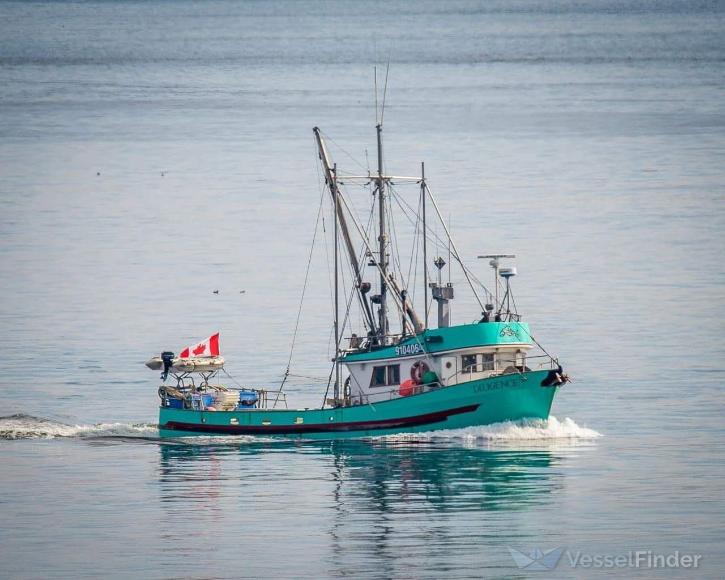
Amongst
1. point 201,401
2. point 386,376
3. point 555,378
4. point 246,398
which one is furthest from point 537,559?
point 201,401

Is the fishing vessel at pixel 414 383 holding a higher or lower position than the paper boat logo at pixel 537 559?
higher

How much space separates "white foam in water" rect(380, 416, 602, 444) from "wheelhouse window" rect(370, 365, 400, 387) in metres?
2.35

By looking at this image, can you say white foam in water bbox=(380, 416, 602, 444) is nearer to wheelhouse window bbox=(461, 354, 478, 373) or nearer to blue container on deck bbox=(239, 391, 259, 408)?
wheelhouse window bbox=(461, 354, 478, 373)

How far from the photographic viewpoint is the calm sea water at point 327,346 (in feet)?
185

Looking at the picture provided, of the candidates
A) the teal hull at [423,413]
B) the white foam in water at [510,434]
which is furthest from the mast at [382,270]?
the white foam in water at [510,434]

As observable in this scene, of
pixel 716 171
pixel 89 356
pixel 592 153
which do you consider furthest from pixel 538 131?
pixel 89 356

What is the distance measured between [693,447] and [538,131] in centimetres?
12187

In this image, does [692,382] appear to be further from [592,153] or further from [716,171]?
[592,153]

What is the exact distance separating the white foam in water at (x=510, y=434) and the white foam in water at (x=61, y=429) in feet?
37.7

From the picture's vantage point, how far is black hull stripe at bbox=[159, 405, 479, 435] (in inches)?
2862

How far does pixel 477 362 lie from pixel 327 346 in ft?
76.2

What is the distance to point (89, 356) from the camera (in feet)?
316

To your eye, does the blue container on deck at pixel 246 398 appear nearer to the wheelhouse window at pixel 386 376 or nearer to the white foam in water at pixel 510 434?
the wheelhouse window at pixel 386 376

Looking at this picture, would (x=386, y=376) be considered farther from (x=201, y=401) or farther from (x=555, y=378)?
(x=201, y=401)
